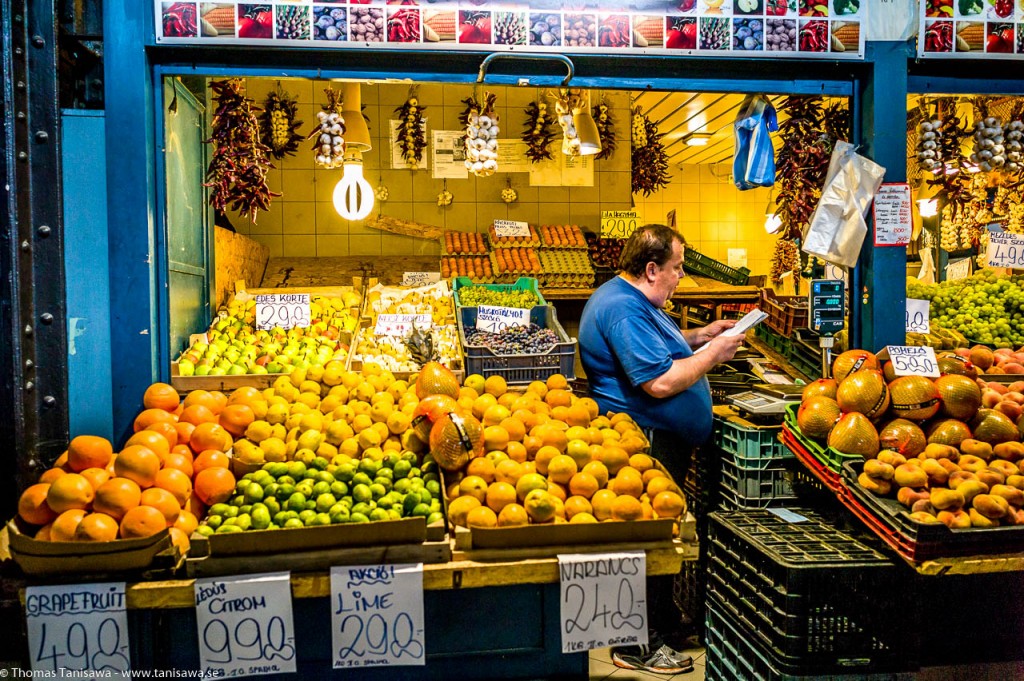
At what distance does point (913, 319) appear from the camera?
3.74 meters

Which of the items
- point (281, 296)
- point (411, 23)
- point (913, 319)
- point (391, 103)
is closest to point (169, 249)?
point (281, 296)

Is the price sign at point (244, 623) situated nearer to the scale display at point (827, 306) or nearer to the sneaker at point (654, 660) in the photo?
the sneaker at point (654, 660)

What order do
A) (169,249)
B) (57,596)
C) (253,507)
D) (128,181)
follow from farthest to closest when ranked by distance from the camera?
(169,249) < (128,181) < (253,507) < (57,596)

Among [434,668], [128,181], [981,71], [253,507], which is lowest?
[434,668]

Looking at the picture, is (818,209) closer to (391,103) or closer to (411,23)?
(411,23)

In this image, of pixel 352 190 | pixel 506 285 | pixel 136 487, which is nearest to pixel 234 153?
pixel 352 190

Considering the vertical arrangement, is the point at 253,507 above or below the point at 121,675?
above

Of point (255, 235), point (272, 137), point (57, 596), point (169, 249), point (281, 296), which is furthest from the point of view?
point (255, 235)

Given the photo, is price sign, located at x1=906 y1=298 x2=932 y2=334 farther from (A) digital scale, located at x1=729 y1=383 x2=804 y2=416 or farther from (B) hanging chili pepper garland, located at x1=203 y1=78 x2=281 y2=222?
(B) hanging chili pepper garland, located at x1=203 y1=78 x2=281 y2=222

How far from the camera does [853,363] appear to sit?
300cm

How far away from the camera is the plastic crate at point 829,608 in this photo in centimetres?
225

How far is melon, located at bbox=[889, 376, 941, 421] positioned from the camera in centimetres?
277

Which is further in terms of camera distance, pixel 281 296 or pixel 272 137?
pixel 272 137

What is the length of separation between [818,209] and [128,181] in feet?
10.6
